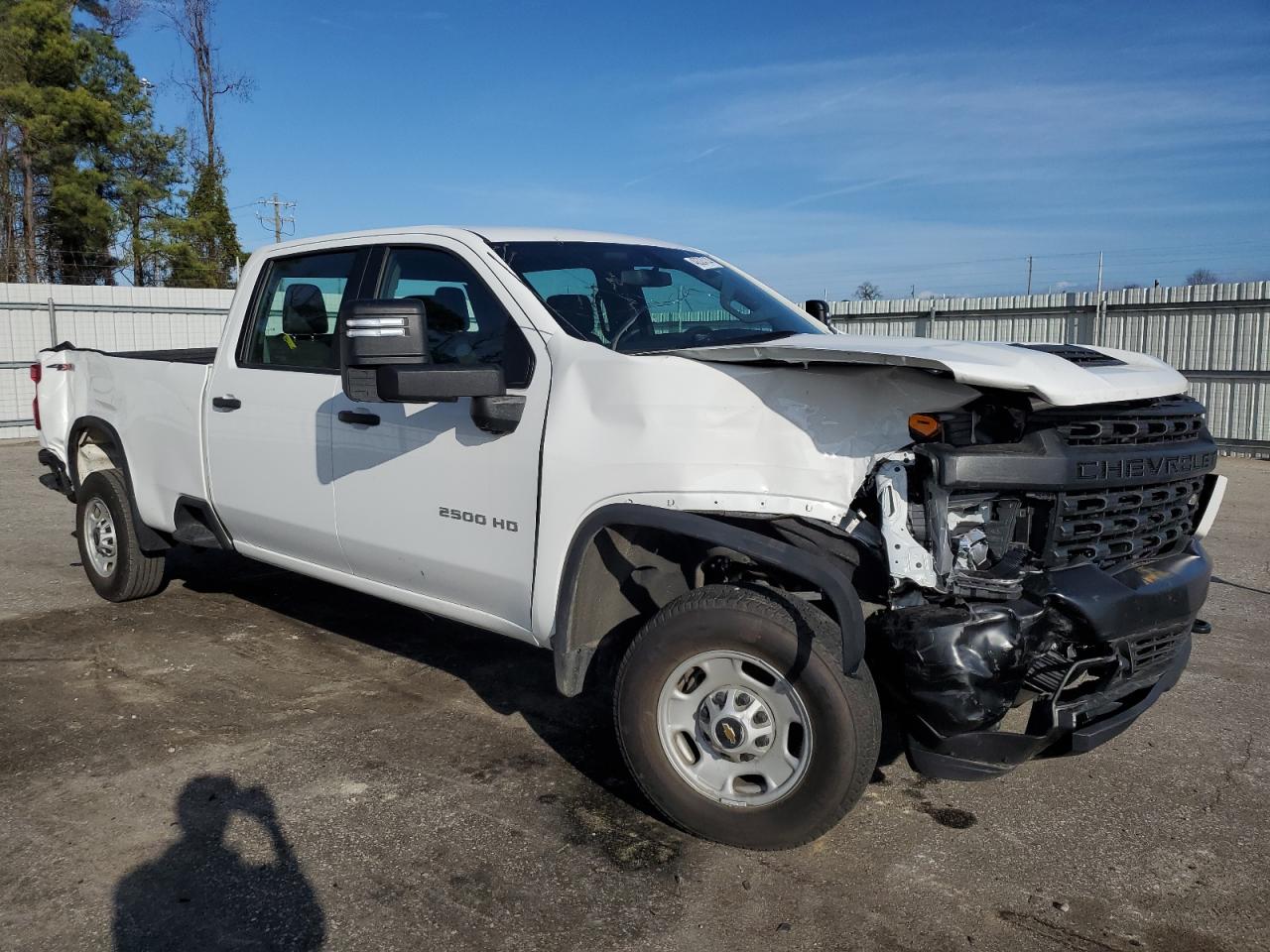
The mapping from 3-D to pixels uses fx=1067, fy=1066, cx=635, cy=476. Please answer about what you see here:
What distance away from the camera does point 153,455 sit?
5.73 meters

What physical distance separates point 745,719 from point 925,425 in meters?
1.03

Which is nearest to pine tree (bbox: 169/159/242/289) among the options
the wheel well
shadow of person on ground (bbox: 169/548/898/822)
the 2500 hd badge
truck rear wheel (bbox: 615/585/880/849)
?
shadow of person on ground (bbox: 169/548/898/822)

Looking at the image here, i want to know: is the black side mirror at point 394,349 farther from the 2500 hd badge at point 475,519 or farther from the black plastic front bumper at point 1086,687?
the black plastic front bumper at point 1086,687

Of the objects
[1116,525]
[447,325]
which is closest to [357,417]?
[447,325]

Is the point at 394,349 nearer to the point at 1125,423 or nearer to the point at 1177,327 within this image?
the point at 1125,423

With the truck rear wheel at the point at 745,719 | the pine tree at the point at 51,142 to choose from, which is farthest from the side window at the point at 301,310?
the pine tree at the point at 51,142

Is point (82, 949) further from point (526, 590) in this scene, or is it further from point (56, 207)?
point (56, 207)

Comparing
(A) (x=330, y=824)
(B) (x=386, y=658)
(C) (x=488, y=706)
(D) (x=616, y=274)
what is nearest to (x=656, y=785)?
(A) (x=330, y=824)

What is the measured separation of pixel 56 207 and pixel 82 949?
1220 inches

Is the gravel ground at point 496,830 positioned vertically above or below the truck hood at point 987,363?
below

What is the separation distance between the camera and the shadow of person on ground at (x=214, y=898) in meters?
2.93

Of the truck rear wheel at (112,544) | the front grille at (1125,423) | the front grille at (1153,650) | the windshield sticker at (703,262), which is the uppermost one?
the windshield sticker at (703,262)

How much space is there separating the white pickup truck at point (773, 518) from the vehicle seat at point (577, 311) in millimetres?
17

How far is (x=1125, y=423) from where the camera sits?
3.29 metres
